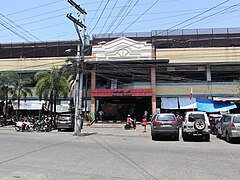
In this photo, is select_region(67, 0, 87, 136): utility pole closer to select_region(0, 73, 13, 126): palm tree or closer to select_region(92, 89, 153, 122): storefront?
select_region(92, 89, 153, 122): storefront

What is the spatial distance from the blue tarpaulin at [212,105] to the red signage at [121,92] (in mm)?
6219

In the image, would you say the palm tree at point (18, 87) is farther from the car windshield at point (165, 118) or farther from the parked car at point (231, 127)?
the parked car at point (231, 127)

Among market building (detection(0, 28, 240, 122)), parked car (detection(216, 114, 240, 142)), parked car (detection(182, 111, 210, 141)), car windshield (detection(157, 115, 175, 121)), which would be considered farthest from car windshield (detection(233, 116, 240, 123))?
market building (detection(0, 28, 240, 122))

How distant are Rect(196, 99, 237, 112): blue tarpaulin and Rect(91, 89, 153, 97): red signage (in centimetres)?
622

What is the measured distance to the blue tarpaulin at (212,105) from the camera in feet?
109

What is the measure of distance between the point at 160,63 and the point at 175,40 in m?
8.15

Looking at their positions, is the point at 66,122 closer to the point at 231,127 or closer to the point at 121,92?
the point at 121,92

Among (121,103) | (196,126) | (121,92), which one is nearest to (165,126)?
(196,126)

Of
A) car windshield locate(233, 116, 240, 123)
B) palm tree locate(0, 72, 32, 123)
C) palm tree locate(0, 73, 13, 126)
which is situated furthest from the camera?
palm tree locate(0, 72, 32, 123)

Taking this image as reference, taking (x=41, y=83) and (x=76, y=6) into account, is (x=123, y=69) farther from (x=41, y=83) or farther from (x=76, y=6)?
(x=76, y=6)

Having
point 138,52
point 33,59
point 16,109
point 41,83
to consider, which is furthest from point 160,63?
point 16,109

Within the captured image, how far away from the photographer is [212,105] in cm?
3366

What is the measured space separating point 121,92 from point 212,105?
1138 centimetres

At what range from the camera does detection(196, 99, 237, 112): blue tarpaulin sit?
33.3 meters
